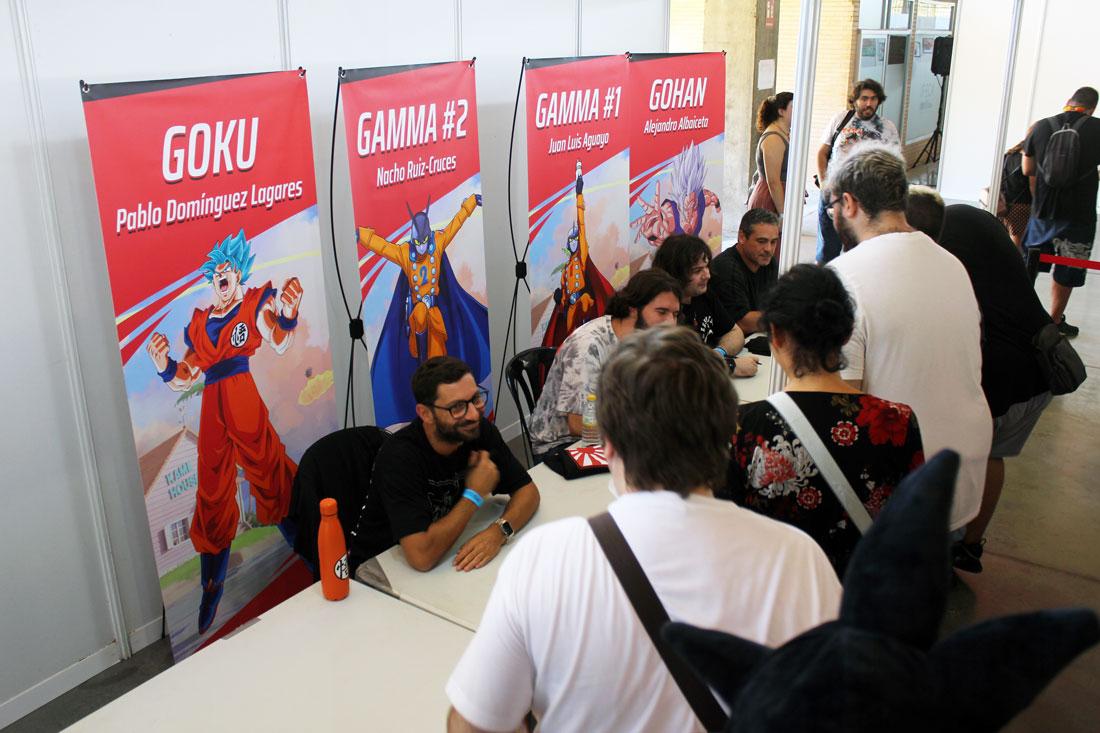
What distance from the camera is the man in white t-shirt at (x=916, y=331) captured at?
2.01 metres

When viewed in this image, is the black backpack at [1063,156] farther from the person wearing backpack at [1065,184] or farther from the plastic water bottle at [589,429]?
the plastic water bottle at [589,429]

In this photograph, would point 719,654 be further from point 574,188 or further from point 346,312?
point 574,188

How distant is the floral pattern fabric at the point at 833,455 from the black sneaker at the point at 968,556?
6.41 feet

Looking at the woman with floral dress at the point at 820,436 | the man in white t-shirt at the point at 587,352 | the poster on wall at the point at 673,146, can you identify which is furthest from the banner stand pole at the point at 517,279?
the woman with floral dress at the point at 820,436

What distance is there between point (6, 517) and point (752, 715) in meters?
2.60

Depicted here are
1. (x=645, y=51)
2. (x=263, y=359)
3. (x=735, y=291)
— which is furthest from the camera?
(x=645, y=51)

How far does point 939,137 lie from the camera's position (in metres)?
6.92

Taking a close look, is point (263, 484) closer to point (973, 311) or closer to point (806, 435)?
point (806, 435)

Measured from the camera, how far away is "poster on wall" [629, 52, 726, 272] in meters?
4.56

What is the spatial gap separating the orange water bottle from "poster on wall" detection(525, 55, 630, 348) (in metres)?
2.20

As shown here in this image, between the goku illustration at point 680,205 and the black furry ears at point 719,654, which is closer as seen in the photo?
the black furry ears at point 719,654

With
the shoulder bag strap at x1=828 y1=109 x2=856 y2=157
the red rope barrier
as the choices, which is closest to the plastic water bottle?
the shoulder bag strap at x1=828 y1=109 x2=856 y2=157

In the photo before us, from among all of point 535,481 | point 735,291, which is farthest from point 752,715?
point 735,291

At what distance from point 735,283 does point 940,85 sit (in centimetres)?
374
